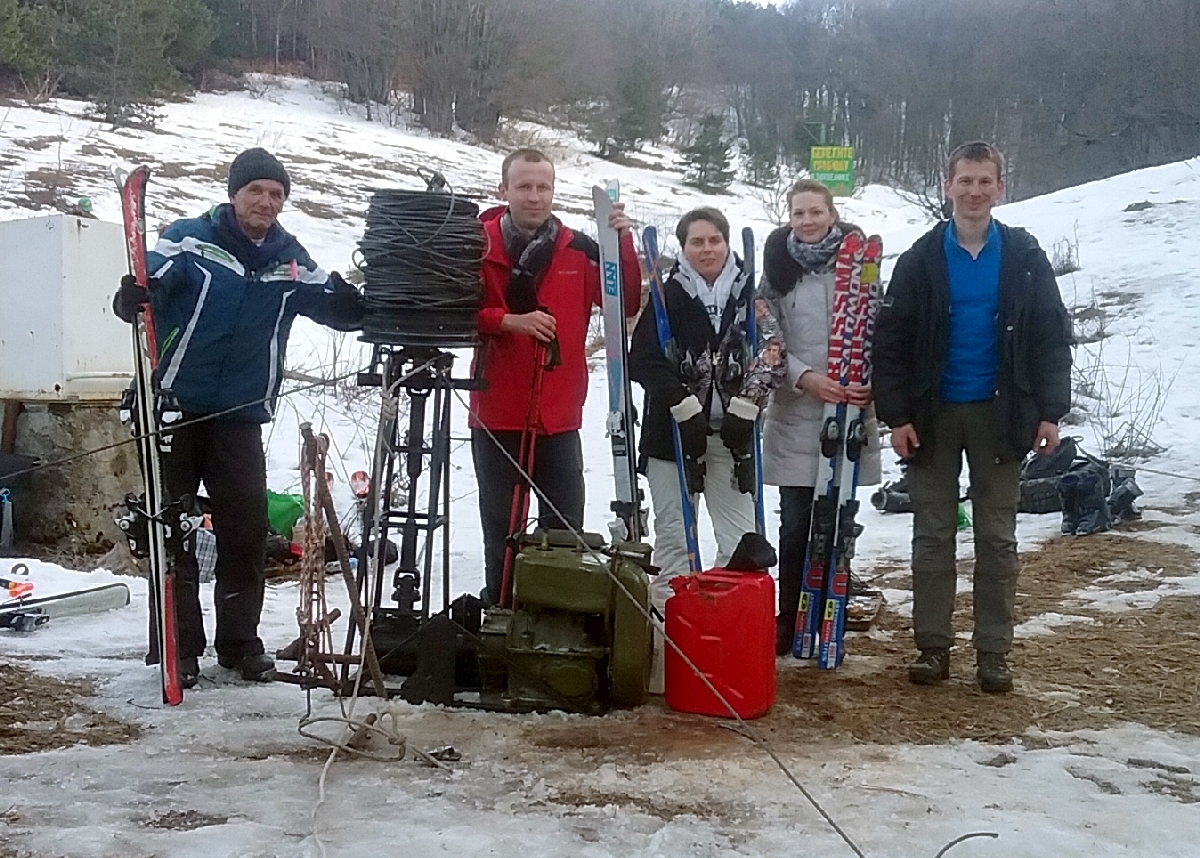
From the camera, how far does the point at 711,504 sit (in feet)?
12.8

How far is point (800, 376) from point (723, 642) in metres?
1.03

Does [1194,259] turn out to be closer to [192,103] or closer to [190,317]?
[190,317]

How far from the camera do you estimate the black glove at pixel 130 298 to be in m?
3.25

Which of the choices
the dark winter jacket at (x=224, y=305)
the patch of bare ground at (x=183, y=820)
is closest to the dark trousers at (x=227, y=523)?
the dark winter jacket at (x=224, y=305)

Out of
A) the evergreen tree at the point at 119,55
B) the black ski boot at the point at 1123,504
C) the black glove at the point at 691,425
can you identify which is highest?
the evergreen tree at the point at 119,55

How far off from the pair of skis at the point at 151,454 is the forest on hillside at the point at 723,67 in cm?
1812

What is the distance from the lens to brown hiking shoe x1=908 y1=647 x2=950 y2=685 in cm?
353

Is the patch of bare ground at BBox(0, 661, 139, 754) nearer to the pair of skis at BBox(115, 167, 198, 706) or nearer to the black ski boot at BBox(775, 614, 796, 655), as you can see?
the pair of skis at BBox(115, 167, 198, 706)

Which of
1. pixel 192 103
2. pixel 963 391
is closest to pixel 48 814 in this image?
pixel 963 391

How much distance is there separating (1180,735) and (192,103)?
24.6 m

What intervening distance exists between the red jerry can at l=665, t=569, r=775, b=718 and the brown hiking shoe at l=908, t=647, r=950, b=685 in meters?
0.58

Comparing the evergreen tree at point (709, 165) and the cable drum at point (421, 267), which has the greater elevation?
the evergreen tree at point (709, 165)

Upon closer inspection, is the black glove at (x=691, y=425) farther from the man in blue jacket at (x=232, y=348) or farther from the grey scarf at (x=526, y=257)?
the man in blue jacket at (x=232, y=348)

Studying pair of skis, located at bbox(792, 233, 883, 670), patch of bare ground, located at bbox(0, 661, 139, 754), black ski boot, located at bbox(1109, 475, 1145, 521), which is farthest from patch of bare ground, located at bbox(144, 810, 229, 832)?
black ski boot, located at bbox(1109, 475, 1145, 521)
